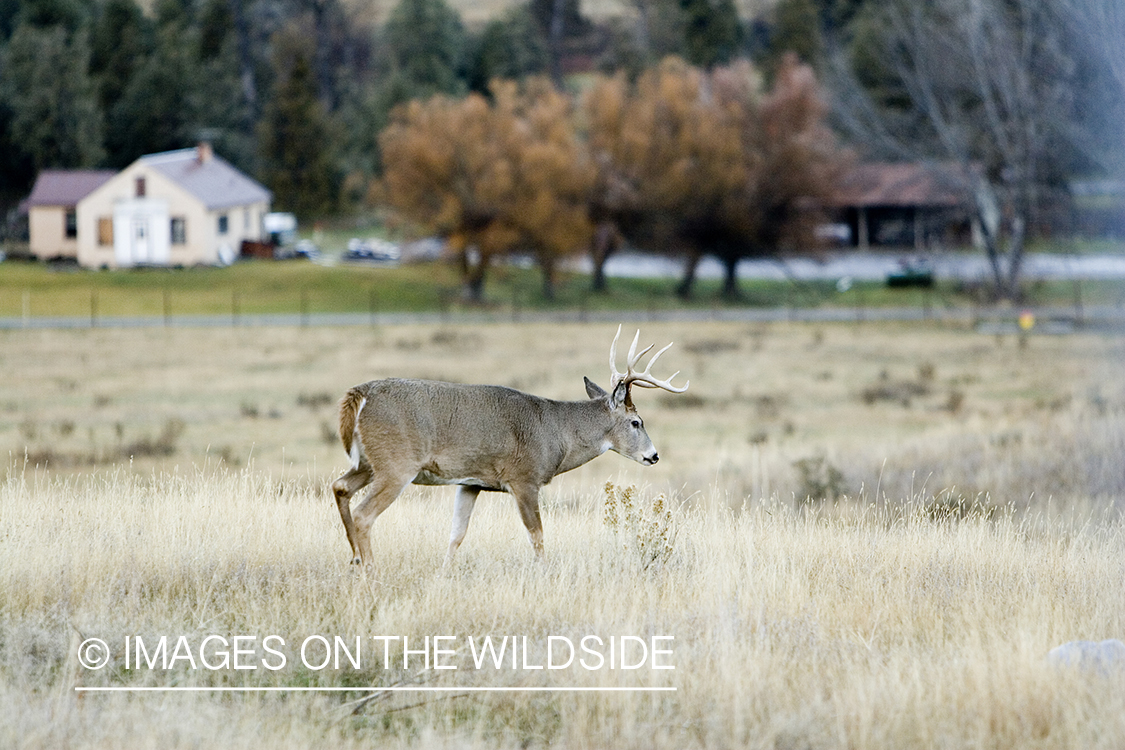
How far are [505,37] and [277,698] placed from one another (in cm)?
11014

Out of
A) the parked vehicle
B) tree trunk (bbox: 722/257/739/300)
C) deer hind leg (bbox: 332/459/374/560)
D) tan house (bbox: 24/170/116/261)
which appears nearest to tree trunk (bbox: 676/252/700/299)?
tree trunk (bbox: 722/257/739/300)

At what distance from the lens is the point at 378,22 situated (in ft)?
543

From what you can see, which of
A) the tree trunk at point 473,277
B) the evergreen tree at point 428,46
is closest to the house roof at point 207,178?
the tree trunk at point 473,277

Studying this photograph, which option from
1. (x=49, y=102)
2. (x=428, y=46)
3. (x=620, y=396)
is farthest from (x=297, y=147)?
(x=620, y=396)

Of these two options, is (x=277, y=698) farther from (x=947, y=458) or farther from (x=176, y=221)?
(x=176, y=221)

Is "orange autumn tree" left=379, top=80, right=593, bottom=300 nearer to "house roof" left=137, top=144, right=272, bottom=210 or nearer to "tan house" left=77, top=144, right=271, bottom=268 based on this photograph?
"tan house" left=77, top=144, right=271, bottom=268

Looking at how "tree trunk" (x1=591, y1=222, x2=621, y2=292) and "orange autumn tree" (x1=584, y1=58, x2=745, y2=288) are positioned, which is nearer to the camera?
"tree trunk" (x1=591, y1=222, x2=621, y2=292)

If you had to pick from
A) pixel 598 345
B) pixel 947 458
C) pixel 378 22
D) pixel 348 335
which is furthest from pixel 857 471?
pixel 378 22

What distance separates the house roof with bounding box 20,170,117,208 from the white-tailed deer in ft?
210

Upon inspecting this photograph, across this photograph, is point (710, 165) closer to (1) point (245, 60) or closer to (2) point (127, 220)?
(2) point (127, 220)

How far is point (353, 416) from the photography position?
9961mm

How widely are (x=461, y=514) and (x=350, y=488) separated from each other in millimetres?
841

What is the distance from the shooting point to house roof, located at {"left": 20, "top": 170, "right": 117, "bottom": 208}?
230 feet

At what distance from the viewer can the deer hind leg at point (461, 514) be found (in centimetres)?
1020
